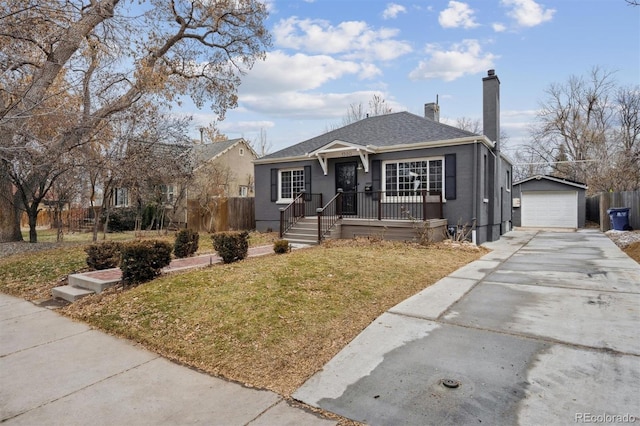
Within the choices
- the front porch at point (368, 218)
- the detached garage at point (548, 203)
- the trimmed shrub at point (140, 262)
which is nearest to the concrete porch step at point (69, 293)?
the trimmed shrub at point (140, 262)

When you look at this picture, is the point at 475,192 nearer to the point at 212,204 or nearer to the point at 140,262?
the point at 140,262

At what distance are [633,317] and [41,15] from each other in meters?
11.8

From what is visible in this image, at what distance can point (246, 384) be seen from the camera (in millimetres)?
3012

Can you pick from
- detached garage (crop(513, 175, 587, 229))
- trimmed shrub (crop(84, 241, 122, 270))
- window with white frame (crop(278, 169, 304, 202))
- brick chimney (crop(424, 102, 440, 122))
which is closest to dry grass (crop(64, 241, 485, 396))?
trimmed shrub (crop(84, 241, 122, 270))

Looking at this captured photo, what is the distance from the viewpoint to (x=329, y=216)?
12.2 meters

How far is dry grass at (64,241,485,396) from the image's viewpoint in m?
3.41

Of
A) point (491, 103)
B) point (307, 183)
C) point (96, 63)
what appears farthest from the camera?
point (307, 183)

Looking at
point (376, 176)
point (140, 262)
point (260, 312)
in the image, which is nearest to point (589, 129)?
point (376, 176)

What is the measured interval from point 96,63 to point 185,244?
6669 mm

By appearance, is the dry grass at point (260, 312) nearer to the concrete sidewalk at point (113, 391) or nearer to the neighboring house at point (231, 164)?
the concrete sidewalk at point (113, 391)

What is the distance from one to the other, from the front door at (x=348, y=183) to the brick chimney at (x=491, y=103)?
5179 millimetres

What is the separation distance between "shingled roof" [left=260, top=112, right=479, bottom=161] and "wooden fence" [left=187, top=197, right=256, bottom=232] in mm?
2608

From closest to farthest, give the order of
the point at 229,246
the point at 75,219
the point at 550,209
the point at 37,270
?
the point at 229,246 → the point at 37,270 → the point at 550,209 → the point at 75,219

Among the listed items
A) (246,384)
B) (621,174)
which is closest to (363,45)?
(246,384)
